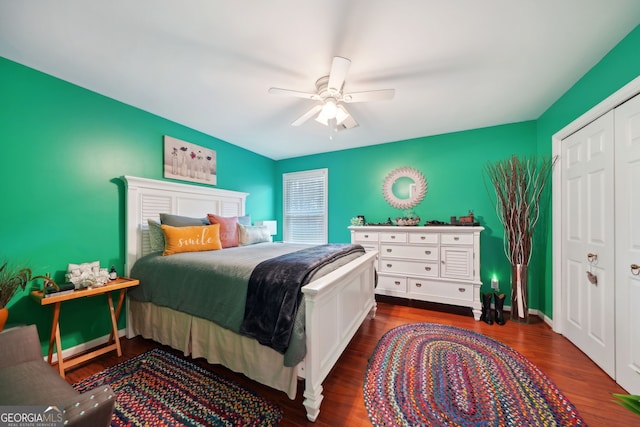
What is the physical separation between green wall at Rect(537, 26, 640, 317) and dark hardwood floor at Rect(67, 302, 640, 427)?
0.65m

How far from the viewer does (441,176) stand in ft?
11.3

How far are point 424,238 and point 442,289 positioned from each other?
0.69 metres

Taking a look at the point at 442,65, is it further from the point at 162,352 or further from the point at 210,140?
the point at 162,352

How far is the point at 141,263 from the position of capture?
2.32 metres

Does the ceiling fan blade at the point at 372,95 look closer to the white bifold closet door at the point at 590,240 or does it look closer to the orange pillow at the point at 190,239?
the white bifold closet door at the point at 590,240

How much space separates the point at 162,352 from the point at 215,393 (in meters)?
0.90

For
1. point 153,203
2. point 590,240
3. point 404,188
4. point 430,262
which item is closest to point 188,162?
point 153,203

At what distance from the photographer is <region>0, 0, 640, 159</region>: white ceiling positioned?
138 cm

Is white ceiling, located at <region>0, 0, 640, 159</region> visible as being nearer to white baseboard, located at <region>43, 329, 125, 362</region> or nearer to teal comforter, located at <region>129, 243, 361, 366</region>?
teal comforter, located at <region>129, 243, 361, 366</region>

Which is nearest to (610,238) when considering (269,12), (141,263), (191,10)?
(269,12)

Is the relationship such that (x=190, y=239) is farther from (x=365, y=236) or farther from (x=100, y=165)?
(x=365, y=236)

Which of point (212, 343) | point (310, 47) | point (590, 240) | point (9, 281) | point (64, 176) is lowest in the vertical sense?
point (212, 343)

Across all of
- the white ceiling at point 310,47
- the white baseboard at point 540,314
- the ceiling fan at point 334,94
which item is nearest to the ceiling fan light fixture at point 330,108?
the ceiling fan at point 334,94

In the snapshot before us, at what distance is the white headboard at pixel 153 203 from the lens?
2434mm
